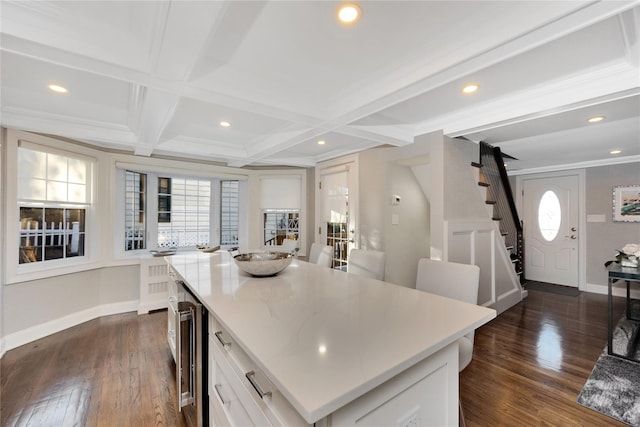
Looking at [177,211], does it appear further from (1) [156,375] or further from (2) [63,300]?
(1) [156,375]

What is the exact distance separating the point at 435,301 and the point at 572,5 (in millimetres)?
1452

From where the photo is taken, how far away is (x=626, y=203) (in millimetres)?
4238

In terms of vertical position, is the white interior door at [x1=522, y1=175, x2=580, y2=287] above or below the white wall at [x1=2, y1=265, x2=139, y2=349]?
above

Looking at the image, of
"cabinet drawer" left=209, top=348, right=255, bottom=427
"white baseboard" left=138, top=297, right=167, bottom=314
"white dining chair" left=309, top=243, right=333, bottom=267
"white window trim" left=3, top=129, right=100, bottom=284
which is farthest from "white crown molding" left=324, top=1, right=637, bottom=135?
"white baseboard" left=138, top=297, right=167, bottom=314

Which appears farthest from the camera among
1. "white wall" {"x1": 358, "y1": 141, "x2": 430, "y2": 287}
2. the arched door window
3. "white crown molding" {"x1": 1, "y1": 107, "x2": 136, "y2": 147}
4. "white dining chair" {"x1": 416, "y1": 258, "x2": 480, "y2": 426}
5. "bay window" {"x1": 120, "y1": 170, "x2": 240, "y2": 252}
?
the arched door window

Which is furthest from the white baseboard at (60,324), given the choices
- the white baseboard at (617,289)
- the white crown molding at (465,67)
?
the white baseboard at (617,289)

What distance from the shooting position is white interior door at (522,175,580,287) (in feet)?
15.8

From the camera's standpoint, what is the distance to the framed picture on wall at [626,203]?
4.15m

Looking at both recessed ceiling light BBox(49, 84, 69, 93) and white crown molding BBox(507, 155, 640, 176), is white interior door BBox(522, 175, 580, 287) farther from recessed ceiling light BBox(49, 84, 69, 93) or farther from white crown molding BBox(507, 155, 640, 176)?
recessed ceiling light BBox(49, 84, 69, 93)

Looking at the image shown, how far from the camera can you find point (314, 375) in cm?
68

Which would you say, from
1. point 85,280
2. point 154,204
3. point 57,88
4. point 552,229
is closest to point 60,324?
point 85,280

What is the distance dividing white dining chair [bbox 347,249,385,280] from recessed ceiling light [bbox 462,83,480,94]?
1.49 metres

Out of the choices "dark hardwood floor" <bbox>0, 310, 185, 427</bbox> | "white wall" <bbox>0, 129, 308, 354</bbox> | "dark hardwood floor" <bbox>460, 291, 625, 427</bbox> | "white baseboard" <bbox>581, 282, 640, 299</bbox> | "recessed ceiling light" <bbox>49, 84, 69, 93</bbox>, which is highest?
"recessed ceiling light" <bbox>49, 84, 69, 93</bbox>

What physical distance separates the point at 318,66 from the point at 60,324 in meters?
3.92
